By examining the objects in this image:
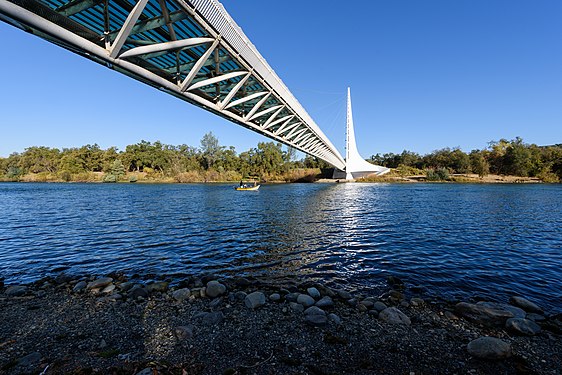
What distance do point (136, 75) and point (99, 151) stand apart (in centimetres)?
11962

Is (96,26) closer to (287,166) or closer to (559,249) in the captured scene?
(559,249)

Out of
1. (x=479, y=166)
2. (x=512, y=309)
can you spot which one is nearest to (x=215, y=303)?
(x=512, y=309)

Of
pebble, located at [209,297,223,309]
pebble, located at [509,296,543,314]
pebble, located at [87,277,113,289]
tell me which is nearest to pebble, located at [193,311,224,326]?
pebble, located at [209,297,223,309]

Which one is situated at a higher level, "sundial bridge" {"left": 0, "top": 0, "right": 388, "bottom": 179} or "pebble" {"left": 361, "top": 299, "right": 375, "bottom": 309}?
"sundial bridge" {"left": 0, "top": 0, "right": 388, "bottom": 179}

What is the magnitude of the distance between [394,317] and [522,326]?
2098 mm

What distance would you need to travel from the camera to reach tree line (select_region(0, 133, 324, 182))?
87125 millimetres

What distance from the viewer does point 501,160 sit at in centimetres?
8606

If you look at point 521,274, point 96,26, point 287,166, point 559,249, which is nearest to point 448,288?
point 521,274

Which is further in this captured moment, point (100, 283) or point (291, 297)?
point (100, 283)

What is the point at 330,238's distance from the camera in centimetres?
1128

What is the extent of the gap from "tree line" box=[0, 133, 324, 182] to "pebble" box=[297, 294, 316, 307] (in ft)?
273

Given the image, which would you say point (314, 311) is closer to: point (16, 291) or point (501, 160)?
point (16, 291)

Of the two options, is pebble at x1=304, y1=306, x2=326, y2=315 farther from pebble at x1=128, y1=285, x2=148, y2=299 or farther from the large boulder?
pebble at x1=128, y1=285, x2=148, y2=299

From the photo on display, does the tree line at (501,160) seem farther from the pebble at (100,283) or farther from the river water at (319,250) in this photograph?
the pebble at (100,283)
